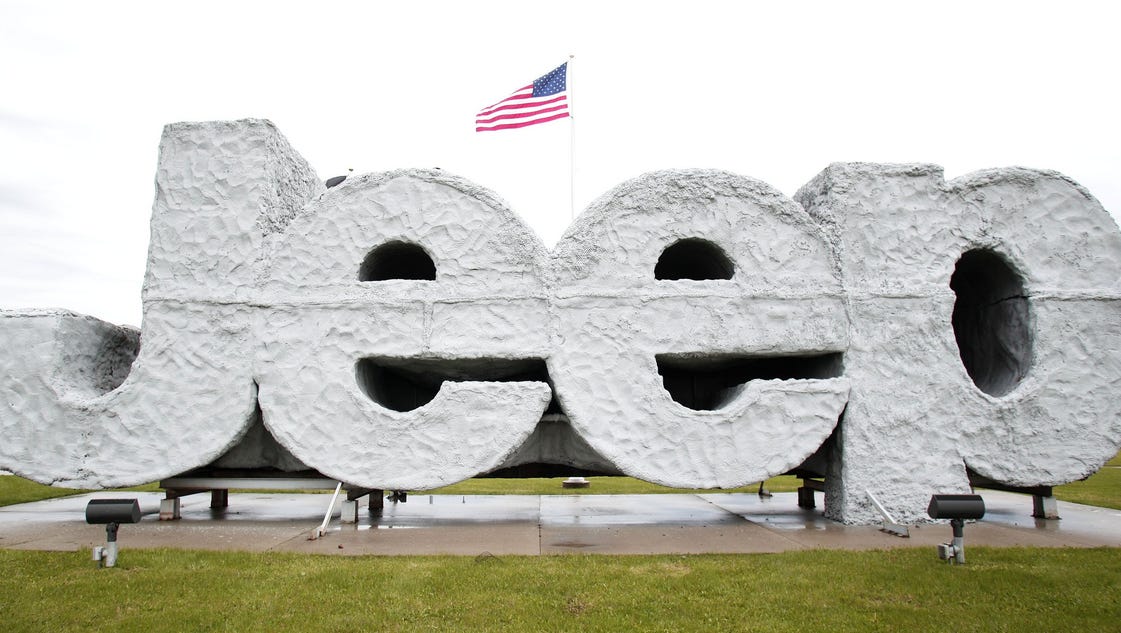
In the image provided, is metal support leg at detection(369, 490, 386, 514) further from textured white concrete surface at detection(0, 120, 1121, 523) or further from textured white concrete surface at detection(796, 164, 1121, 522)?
textured white concrete surface at detection(796, 164, 1121, 522)

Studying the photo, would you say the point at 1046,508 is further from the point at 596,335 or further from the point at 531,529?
the point at 531,529

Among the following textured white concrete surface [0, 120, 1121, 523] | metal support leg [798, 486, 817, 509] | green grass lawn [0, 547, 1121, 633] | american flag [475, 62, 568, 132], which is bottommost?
metal support leg [798, 486, 817, 509]

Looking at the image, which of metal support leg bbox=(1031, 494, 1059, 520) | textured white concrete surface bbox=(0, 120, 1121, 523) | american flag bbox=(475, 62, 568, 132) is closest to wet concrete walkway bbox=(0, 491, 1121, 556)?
metal support leg bbox=(1031, 494, 1059, 520)

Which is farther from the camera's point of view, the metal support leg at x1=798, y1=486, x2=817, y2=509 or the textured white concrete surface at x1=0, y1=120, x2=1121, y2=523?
the metal support leg at x1=798, y1=486, x2=817, y2=509

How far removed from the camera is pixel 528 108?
35.3ft

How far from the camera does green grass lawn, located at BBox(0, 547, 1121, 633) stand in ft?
15.0

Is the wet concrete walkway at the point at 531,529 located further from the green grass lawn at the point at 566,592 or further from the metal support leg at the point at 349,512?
the green grass lawn at the point at 566,592

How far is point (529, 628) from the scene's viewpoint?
445 centimetres

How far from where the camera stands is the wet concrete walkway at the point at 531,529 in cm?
677

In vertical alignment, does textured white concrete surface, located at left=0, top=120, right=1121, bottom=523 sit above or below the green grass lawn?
above

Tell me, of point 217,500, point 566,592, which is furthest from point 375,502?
point 566,592

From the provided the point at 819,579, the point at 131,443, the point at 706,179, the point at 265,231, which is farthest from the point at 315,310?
the point at 819,579

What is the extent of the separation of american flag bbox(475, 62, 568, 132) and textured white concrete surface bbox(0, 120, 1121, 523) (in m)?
3.00

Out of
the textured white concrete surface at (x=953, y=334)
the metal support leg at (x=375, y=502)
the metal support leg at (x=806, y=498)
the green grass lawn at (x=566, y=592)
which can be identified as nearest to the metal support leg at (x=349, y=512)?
the metal support leg at (x=375, y=502)
